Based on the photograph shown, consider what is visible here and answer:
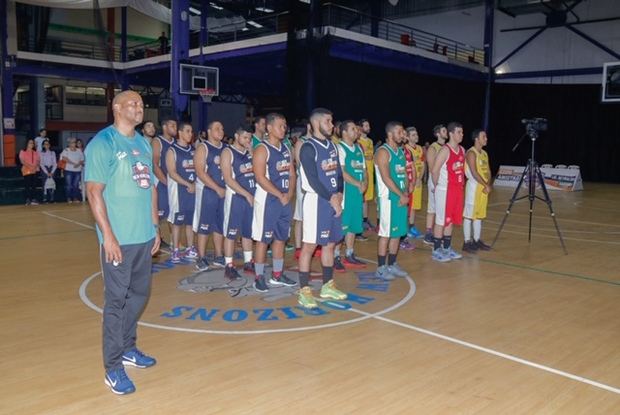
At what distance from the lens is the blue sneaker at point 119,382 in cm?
336

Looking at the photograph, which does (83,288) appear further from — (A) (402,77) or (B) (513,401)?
(A) (402,77)

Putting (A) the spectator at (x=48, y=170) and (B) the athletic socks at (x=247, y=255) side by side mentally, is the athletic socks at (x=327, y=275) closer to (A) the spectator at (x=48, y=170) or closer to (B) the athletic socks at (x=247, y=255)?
(B) the athletic socks at (x=247, y=255)

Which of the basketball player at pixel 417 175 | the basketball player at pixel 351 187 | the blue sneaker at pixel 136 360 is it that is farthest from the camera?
the basketball player at pixel 417 175

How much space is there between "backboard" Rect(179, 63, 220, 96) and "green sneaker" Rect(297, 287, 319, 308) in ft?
28.6

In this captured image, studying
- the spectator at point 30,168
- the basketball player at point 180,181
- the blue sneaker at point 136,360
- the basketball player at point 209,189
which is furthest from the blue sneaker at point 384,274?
the spectator at point 30,168

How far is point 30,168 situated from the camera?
522 inches

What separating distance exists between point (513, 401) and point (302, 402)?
49.2 inches

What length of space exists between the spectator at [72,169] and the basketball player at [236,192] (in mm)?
8878

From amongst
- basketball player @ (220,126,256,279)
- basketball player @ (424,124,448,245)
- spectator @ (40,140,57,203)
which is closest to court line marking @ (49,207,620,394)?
basketball player @ (220,126,256,279)

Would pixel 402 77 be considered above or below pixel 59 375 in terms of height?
above

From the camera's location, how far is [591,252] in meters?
8.02

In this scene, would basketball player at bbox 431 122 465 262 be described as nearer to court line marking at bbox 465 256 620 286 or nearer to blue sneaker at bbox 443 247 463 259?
blue sneaker at bbox 443 247 463 259

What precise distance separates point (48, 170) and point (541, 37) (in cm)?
1870

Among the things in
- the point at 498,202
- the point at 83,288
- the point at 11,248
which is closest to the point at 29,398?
the point at 83,288
